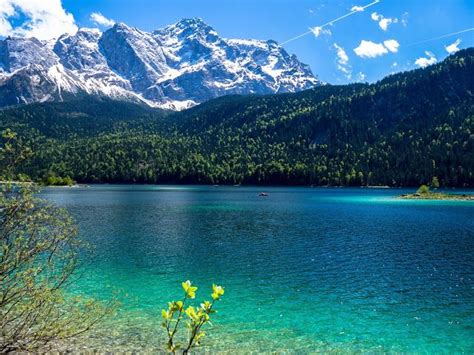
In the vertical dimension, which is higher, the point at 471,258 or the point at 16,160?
the point at 16,160

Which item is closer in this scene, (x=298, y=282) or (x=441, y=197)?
(x=298, y=282)

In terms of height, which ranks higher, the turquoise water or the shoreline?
the shoreline

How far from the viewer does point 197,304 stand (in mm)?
37375

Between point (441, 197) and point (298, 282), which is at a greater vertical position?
point (441, 197)

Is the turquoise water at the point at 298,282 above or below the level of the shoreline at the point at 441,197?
below

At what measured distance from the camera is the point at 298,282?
43.0m

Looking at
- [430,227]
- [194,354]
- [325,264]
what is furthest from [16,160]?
[430,227]

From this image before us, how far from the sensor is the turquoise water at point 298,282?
2848 cm

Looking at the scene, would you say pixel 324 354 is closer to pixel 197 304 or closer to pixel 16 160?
pixel 197 304

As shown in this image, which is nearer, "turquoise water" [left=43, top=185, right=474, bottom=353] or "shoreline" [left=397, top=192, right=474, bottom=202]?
"turquoise water" [left=43, top=185, right=474, bottom=353]

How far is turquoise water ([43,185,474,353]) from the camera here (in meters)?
28.5

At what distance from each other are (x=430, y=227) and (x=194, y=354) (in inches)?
2944

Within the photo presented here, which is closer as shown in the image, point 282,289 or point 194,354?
point 194,354

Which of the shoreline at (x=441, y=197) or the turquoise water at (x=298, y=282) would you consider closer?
the turquoise water at (x=298, y=282)
